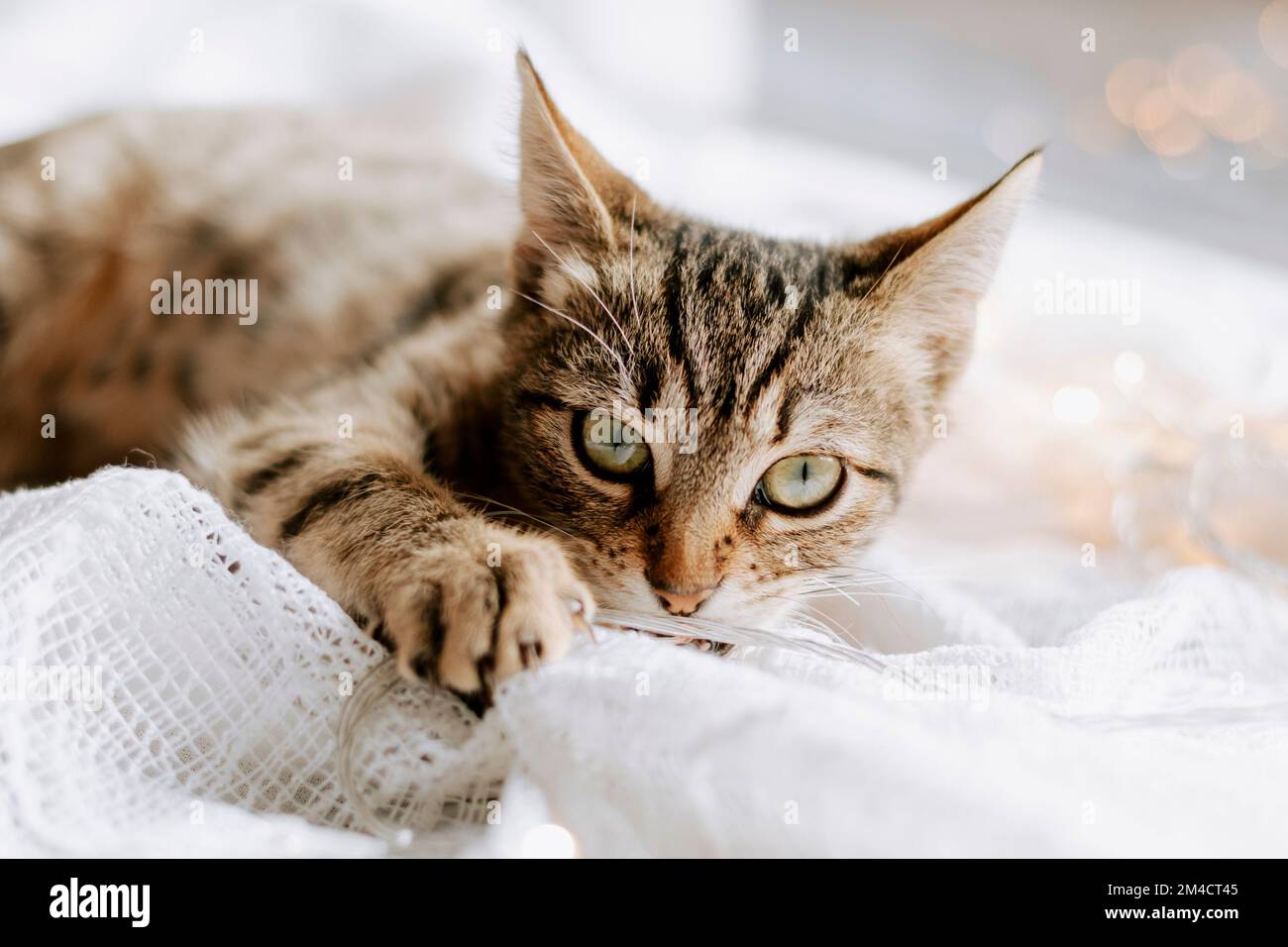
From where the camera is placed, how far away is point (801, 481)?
103 centimetres

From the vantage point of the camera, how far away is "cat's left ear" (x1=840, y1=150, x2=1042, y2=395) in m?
1.03

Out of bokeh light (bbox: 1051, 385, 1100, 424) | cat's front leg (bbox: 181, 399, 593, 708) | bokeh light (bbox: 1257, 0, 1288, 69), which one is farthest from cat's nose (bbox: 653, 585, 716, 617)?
bokeh light (bbox: 1257, 0, 1288, 69)

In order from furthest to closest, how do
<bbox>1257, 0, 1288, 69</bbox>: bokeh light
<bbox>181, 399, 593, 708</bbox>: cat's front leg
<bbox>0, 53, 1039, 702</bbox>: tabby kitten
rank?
<bbox>1257, 0, 1288, 69</bbox>: bokeh light → <bbox>0, 53, 1039, 702</bbox>: tabby kitten → <bbox>181, 399, 593, 708</bbox>: cat's front leg

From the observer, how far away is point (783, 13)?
2.93 meters

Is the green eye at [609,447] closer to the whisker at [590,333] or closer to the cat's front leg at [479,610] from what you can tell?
the whisker at [590,333]

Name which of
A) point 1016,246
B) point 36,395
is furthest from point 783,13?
point 36,395

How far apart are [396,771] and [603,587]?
302 millimetres

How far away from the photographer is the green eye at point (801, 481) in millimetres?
1018

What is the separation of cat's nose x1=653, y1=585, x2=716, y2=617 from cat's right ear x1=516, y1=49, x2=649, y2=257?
0.41 m

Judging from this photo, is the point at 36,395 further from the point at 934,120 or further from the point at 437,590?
the point at 934,120

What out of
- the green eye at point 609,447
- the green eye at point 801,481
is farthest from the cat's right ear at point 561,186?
the green eye at point 801,481

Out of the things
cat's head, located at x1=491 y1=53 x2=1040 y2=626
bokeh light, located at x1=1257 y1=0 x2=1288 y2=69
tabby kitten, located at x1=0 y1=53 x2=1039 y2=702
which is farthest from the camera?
bokeh light, located at x1=1257 y1=0 x2=1288 y2=69

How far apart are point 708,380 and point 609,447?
0.13 metres

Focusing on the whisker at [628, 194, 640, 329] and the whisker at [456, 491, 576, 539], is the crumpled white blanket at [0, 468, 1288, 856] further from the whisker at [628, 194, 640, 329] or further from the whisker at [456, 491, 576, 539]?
the whisker at [628, 194, 640, 329]
